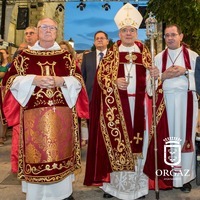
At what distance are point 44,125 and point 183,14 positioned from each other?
214 inches

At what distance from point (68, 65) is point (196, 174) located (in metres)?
2.10

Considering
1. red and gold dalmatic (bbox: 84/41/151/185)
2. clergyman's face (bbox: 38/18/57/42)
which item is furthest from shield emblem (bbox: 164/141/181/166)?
clergyman's face (bbox: 38/18/57/42)

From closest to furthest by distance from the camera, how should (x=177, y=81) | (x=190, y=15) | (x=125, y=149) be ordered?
(x=125, y=149), (x=177, y=81), (x=190, y=15)

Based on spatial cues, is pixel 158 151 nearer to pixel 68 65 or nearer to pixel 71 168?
pixel 71 168

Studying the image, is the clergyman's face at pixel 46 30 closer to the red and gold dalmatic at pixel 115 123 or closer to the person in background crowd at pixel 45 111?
the person in background crowd at pixel 45 111

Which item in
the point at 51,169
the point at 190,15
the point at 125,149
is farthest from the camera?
the point at 190,15

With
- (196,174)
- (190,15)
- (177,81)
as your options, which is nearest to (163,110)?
(177,81)

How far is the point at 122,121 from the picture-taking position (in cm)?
371

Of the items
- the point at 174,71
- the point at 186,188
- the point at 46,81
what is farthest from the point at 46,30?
the point at 186,188

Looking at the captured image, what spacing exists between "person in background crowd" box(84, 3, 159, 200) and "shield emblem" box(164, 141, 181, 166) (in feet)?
0.91

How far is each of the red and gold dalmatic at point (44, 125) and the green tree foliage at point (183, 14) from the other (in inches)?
194

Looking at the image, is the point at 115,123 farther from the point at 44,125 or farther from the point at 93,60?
the point at 93,60

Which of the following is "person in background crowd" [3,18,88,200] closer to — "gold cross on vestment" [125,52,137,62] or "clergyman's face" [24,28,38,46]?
"gold cross on vestment" [125,52,137,62]

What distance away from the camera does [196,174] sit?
4.29m
